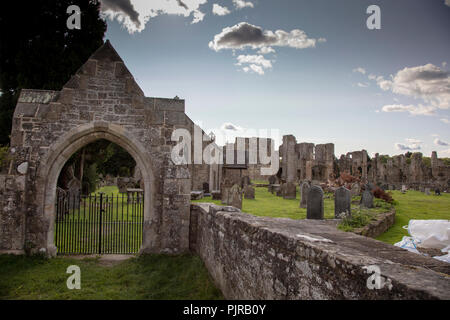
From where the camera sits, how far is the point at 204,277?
5.31m

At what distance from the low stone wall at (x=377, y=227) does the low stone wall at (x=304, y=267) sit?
3.16 meters

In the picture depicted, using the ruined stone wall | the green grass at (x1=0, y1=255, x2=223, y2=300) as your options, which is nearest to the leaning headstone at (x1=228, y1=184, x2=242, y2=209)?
the ruined stone wall

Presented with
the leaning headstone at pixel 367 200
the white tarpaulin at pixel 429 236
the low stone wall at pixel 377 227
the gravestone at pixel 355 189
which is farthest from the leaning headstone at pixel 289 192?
the white tarpaulin at pixel 429 236

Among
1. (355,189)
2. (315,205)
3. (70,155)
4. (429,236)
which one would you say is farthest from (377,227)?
(355,189)

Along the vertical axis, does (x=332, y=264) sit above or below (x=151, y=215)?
above

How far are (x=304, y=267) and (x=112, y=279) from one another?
15.5 feet

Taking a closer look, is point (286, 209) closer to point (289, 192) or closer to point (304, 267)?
point (289, 192)

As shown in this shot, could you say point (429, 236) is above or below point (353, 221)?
above

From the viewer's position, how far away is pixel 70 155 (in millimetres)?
7039

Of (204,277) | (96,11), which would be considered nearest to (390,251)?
(204,277)

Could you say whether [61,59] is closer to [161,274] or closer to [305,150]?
[161,274]

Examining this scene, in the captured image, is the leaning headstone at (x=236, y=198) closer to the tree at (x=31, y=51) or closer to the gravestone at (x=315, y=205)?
the gravestone at (x=315, y=205)

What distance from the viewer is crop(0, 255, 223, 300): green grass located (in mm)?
4898

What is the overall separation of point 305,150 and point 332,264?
143 ft
